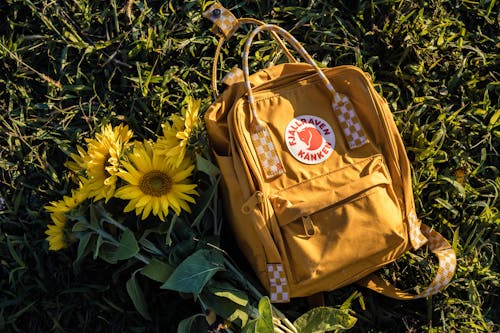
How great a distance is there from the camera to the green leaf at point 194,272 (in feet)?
6.63

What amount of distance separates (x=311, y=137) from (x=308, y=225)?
0.28 m

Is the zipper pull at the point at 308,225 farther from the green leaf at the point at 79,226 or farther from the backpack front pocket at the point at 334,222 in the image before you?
the green leaf at the point at 79,226

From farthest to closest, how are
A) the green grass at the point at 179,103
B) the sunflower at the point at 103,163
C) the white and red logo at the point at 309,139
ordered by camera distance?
the green grass at the point at 179,103, the white and red logo at the point at 309,139, the sunflower at the point at 103,163

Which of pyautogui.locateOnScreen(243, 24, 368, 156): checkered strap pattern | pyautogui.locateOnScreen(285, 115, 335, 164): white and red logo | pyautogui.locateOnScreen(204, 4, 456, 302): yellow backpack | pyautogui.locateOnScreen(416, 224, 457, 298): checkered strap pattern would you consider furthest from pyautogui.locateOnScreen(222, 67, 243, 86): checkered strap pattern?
pyautogui.locateOnScreen(416, 224, 457, 298): checkered strap pattern

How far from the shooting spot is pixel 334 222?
6.87ft

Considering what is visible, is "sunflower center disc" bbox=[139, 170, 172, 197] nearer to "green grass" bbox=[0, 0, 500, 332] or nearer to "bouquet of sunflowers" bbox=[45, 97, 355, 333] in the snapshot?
"bouquet of sunflowers" bbox=[45, 97, 355, 333]

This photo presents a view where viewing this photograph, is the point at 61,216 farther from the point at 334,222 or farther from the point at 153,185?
the point at 334,222

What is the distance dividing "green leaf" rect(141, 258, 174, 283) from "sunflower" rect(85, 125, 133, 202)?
26 centimetres

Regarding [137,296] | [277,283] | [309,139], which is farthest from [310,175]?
[137,296]

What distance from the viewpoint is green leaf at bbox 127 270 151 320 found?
2.14 meters

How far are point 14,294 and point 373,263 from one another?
4.13 feet

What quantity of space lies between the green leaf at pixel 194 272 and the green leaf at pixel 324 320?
13.8 inches

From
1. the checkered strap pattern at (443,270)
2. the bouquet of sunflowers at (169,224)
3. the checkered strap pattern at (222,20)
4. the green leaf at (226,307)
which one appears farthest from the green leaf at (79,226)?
the checkered strap pattern at (443,270)

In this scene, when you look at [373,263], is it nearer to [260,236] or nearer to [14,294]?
[260,236]
